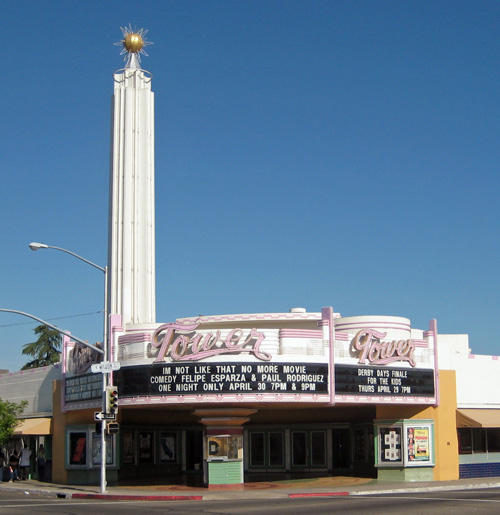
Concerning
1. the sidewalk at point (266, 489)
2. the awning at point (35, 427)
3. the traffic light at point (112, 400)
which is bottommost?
the sidewalk at point (266, 489)

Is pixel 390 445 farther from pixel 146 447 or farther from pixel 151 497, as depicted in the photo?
pixel 146 447

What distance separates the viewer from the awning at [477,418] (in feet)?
128

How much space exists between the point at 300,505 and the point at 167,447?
2194 centimetres

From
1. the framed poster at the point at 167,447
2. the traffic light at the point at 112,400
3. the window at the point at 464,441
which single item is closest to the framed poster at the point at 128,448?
the framed poster at the point at 167,447

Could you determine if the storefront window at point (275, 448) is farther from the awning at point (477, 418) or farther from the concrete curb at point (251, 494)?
the concrete curb at point (251, 494)

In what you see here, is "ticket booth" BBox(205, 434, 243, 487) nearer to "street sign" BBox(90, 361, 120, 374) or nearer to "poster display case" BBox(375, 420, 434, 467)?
"street sign" BBox(90, 361, 120, 374)

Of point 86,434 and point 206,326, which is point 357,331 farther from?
point 86,434

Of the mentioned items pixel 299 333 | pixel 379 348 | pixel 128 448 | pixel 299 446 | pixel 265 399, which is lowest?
pixel 299 446

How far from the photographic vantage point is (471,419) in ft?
128

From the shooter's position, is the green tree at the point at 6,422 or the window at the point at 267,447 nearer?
the green tree at the point at 6,422

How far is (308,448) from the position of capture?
46375 mm

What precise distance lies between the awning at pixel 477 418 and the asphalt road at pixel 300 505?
292 inches

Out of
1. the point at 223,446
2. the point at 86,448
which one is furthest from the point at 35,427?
the point at 223,446

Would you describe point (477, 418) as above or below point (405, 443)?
above
